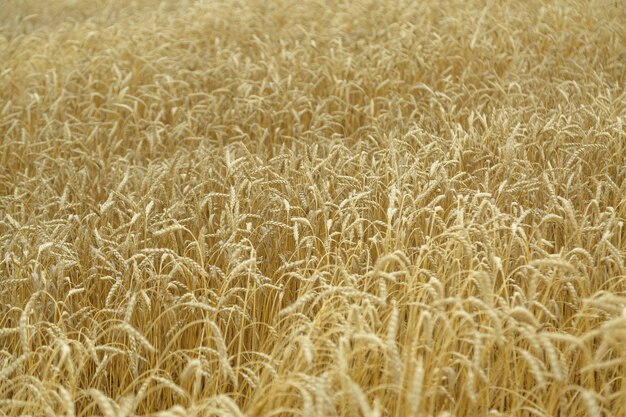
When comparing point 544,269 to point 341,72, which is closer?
point 544,269

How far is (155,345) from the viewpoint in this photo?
217cm

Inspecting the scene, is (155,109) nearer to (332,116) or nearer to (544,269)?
(332,116)

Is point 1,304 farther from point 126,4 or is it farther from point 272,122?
point 126,4

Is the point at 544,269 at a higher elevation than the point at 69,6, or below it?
higher

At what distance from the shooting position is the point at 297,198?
2.72m

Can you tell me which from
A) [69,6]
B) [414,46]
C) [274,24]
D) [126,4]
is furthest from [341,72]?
[69,6]

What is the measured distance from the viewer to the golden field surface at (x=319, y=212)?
5.66 feet

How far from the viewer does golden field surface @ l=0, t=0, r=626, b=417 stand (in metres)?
1.73

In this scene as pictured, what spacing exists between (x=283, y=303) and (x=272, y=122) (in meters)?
2.32

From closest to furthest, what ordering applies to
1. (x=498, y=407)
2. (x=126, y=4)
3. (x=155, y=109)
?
(x=498, y=407)
(x=155, y=109)
(x=126, y=4)

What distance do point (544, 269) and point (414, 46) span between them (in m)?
3.45

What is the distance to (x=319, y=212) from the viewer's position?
263 centimetres

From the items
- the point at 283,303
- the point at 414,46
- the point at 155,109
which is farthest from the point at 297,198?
the point at 414,46

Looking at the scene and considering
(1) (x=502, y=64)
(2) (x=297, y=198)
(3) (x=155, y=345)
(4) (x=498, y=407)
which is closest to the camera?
(4) (x=498, y=407)
